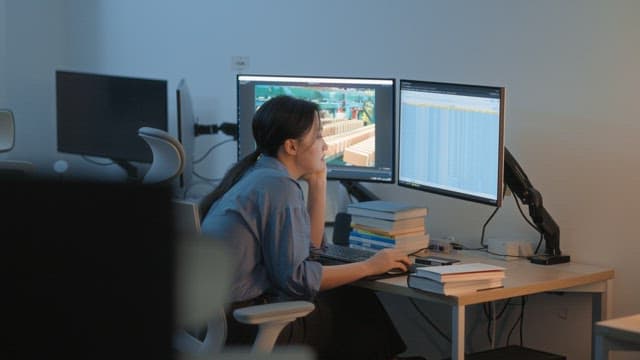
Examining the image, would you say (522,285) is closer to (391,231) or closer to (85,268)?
(391,231)

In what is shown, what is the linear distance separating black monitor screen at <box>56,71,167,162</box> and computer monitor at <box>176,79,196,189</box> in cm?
9

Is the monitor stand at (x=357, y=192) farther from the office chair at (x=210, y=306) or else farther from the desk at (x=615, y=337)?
the desk at (x=615, y=337)

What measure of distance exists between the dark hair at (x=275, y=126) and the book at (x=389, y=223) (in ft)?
1.50

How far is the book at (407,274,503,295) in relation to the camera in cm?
272

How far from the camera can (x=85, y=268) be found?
915 millimetres

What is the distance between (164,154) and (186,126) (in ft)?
1.69

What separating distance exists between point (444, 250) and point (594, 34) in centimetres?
86

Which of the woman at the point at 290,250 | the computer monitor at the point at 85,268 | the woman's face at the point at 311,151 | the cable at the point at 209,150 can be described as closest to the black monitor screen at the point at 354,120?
the woman at the point at 290,250

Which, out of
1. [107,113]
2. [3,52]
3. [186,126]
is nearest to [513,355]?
[186,126]

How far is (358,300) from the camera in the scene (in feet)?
10.2

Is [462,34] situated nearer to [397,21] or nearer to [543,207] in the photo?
[397,21]

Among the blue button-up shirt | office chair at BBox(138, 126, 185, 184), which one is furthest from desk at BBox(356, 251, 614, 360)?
office chair at BBox(138, 126, 185, 184)

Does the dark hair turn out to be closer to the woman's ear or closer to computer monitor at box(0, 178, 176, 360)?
the woman's ear

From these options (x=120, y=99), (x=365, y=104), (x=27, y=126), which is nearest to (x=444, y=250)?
(x=365, y=104)
